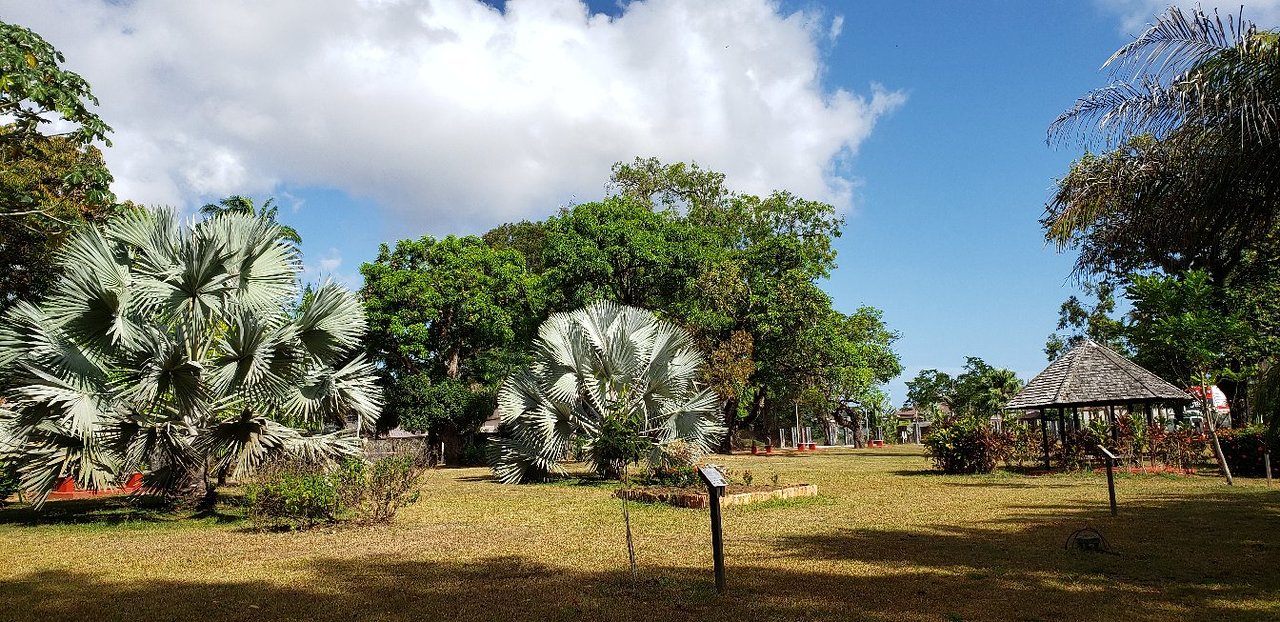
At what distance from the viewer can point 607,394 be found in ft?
60.4

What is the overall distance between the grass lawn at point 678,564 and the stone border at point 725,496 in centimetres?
42

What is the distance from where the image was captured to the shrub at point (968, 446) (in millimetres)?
19969

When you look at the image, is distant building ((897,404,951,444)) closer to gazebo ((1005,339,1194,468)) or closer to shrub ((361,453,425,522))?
gazebo ((1005,339,1194,468))

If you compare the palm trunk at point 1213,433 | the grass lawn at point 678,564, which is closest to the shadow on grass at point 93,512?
the grass lawn at point 678,564

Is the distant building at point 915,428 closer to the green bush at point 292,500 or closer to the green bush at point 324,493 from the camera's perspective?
the green bush at point 324,493

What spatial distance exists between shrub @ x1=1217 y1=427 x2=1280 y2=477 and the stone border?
9.65 m

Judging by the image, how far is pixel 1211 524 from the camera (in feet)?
33.7

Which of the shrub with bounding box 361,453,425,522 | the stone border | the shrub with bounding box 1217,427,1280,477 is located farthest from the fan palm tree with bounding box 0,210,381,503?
the shrub with bounding box 1217,427,1280,477

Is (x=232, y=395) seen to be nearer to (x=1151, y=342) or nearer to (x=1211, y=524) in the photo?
(x=1211, y=524)

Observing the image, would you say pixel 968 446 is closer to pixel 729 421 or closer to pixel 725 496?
pixel 725 496

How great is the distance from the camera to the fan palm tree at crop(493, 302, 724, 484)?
59.7ft

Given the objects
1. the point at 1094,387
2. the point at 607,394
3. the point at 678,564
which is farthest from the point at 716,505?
the point at 1094,387

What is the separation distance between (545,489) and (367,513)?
6.27m

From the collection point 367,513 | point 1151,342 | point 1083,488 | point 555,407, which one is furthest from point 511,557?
point 1151,342
